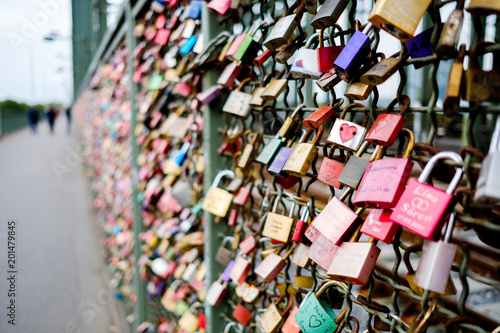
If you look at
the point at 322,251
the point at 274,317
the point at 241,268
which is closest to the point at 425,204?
the point at 322,251

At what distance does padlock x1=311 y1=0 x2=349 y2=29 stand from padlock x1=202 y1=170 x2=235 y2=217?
686 mm

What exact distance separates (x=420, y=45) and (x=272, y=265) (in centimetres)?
64

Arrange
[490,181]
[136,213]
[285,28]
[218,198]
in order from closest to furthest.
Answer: [490,181] → [285,28] → [218,198] → [136,213]

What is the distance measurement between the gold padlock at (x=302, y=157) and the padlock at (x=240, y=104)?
1.08ft

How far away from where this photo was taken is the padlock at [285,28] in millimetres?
917

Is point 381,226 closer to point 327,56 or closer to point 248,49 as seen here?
point 327,56

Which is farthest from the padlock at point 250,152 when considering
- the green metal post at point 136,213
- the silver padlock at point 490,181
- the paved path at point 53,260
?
the paved path at point 53,260

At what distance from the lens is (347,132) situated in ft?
2.54

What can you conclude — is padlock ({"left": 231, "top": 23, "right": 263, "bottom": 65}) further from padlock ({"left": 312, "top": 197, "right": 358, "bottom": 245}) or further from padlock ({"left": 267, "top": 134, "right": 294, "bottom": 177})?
padlock ({"left": 312, "top": 197, "right": 358, "bottom": 245})

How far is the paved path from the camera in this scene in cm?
291

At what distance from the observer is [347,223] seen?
74cm

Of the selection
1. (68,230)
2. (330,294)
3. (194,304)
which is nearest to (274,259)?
(330,294)

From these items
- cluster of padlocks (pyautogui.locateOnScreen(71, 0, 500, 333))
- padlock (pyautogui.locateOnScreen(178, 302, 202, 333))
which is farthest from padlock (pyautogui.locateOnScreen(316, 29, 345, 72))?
padlock (pyautogui.locateOnScreen(178, 302, 202, 333))

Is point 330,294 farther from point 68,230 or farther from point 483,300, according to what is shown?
point 68,230
